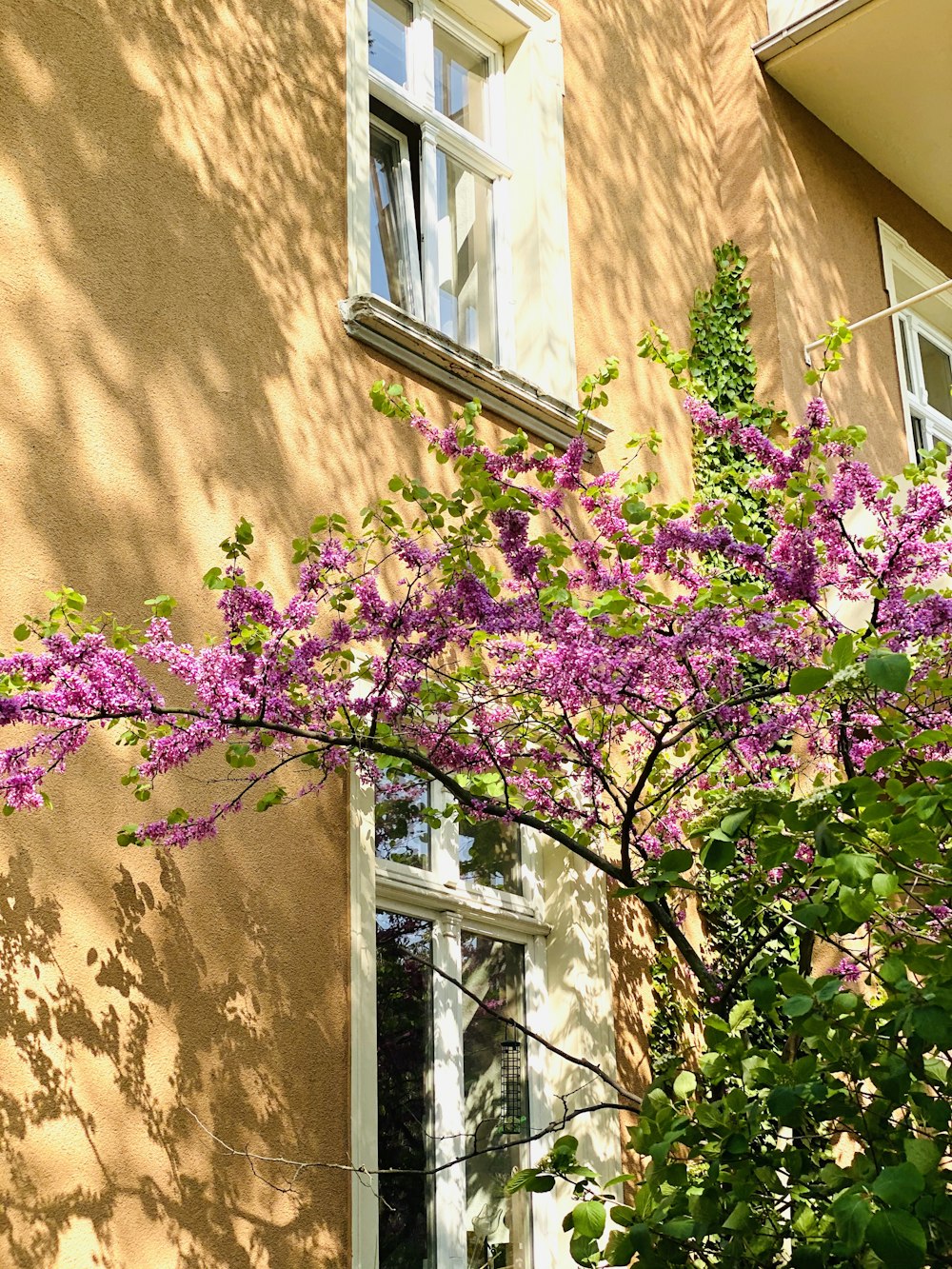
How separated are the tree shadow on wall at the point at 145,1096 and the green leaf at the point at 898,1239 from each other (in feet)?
7.10

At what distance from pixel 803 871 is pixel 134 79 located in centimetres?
339

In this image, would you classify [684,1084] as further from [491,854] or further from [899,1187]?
[491,854]

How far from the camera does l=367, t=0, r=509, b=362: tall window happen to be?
20.6 ft

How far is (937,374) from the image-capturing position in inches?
381

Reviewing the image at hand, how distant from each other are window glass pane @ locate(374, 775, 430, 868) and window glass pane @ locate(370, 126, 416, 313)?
188 cm

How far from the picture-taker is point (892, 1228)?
2.38 m

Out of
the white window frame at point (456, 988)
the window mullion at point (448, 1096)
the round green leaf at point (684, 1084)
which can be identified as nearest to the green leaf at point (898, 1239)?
the round green leaf at point (684, 1084)

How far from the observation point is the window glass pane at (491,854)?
552cm

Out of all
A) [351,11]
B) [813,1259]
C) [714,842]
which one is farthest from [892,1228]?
[351,11]

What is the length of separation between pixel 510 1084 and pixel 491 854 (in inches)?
30.7

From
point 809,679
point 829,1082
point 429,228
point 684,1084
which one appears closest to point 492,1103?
point 684,1084

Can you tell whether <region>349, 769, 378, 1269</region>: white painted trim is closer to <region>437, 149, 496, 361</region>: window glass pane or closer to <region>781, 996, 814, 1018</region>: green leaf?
<region>781, 996, 814, 1018</region>: green leaf

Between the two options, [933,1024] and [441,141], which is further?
[441,141]

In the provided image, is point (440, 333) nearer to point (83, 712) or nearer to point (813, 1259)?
point (83, 712)
